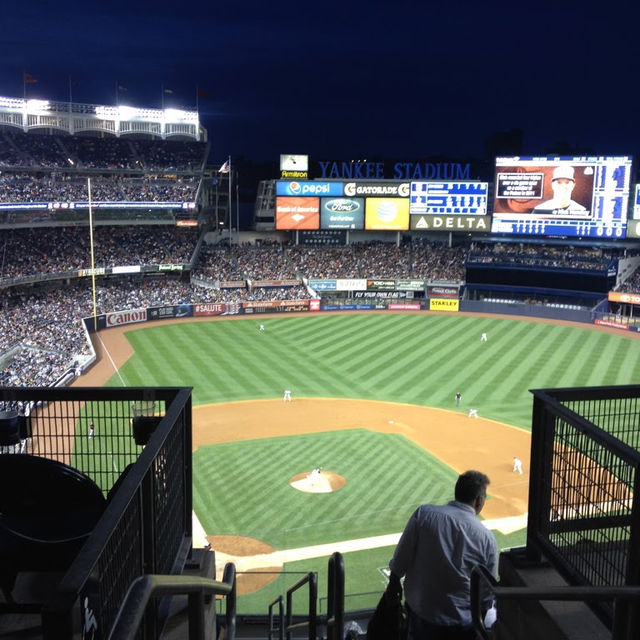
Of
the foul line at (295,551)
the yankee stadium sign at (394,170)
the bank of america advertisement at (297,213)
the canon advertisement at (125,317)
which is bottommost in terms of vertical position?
the foul line at (295,551)

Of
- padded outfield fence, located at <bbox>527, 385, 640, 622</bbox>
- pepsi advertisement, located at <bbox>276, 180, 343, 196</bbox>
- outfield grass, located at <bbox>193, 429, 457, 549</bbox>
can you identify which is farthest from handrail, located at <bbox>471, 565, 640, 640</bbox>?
pepsi advertisement, located at <bbox>276, 180, 343, 196</bbox>

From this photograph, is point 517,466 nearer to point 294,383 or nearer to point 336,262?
point 294,383

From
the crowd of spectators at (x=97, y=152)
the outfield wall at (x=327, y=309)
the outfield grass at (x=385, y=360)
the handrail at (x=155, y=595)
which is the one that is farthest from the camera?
the crowd of spectators at (x=97, y=152)

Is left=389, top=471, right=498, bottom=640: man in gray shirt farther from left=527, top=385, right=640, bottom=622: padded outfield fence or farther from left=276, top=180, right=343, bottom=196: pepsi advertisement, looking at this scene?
left=276, top=180, right=343, bottom=196: pepsi advertisement

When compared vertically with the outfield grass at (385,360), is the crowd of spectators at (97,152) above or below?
above

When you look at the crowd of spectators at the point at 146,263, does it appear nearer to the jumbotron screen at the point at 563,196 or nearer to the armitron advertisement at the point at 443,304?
the jumbotron screen at the point at 563,196

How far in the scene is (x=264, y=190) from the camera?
6981cm

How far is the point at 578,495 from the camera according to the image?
17.4 feet

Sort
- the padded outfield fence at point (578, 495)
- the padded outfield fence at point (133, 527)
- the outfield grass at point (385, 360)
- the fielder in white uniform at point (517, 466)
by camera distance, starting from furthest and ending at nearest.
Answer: the outfield grass at point (385, 360), the fielder in white uniform at point (517, 466), the padded outfield fence at point (578, 495), the padded outfield fence at point (133, 527)

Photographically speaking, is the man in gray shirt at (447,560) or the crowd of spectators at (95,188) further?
the crowd of spectators at (95,188)

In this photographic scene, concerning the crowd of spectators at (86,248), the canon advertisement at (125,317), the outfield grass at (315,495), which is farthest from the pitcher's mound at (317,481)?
the crowd of spectators at (86,248)

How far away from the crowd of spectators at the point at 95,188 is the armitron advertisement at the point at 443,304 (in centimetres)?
2291

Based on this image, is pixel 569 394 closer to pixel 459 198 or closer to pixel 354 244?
pixel 459 198

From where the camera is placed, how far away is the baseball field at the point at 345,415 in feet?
62.1
